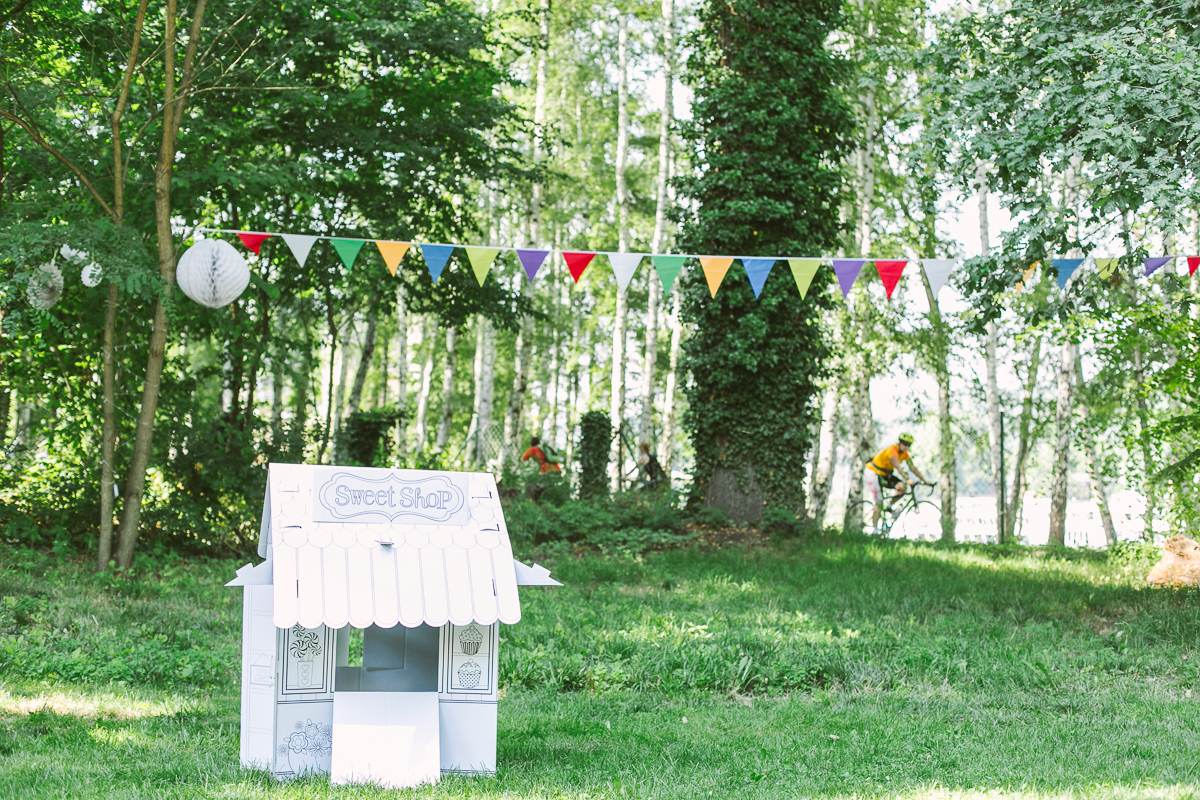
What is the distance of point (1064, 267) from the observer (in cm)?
809

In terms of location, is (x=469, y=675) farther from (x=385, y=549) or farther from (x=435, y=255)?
(x=435, y=255)

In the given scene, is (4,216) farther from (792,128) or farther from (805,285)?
(792,128)

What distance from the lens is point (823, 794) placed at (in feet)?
11.8

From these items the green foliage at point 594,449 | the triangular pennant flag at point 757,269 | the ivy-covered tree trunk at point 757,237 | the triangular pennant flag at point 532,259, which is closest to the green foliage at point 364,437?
the green foliage at point 594,449

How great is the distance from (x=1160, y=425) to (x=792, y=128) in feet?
19.8

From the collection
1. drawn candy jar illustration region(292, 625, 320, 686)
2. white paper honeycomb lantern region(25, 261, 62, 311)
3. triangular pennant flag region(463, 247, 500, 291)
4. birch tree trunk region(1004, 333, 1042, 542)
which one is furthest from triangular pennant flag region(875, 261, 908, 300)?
birch tree trunk region(1004, 333, 1042, 542)

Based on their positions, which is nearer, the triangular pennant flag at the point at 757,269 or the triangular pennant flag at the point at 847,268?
the triangular pennant flag at the point at 847,268

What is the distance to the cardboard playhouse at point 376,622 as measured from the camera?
3520 mm

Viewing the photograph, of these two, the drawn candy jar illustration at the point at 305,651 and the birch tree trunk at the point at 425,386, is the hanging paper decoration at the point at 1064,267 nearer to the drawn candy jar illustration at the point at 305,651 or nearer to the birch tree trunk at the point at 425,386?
the drawn candy jar illustration at the point at 305,651

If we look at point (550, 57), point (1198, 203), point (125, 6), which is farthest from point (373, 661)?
point (550, 57)

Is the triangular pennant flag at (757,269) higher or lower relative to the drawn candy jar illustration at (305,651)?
higher

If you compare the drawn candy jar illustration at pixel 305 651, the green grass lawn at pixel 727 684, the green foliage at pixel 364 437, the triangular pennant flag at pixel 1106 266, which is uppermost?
the triangular pennant flag at pixel 1106 266

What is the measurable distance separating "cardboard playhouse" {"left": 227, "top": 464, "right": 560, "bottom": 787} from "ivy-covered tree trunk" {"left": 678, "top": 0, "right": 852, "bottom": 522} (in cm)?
786

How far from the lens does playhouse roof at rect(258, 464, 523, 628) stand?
349 centimetres
